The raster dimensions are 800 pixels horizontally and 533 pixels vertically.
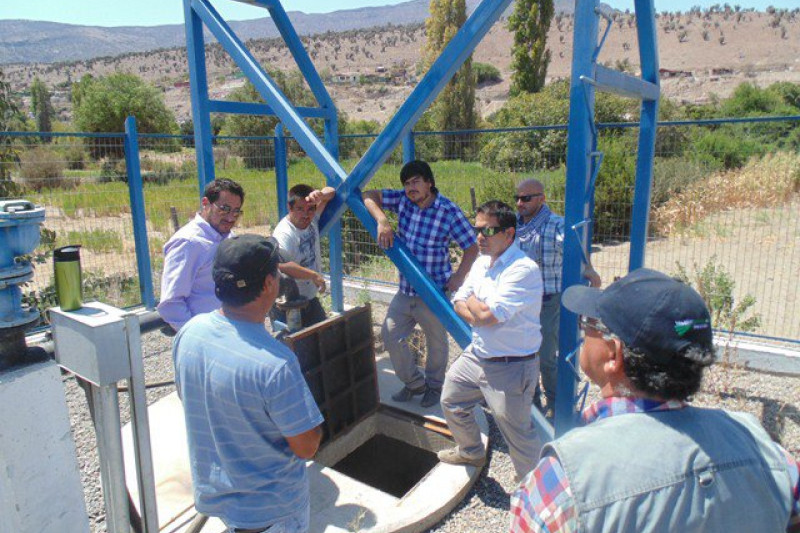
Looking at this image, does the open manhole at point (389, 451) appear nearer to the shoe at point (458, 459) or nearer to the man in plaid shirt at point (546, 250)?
the shoe at point (458, 459)

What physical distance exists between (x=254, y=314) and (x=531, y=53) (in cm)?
3219

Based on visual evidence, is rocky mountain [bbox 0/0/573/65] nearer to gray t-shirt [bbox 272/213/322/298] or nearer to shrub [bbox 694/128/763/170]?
shrub [bbox 694/128/763/170]

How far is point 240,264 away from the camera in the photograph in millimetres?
1929

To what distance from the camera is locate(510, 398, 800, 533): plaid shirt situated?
1.10 meters

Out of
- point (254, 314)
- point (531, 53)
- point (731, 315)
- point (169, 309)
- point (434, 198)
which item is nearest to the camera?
point (254, 314)

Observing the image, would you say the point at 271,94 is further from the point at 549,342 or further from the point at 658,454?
the point at 658,454

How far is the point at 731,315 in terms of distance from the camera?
5.57 meters

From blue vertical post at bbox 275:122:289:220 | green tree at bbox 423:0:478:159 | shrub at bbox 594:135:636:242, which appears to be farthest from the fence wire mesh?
green tree at bbox 423:0:478:159

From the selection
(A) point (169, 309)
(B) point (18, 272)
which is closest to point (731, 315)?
(A) point (169, 309)

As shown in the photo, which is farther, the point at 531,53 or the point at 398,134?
the point at 531,53

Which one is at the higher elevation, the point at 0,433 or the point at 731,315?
the point at 0,433

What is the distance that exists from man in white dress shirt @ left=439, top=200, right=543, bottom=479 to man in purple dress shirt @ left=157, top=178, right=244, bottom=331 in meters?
1.45

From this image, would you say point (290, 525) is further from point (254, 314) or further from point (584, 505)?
point (584, 505)

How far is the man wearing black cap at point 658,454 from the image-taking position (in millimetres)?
1090
